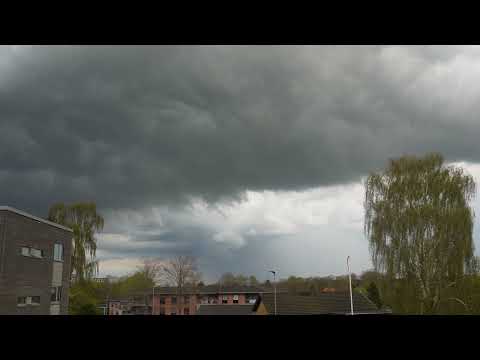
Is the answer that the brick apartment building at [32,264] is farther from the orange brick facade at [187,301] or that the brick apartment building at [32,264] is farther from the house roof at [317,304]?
the orange brick facade at [187,301]

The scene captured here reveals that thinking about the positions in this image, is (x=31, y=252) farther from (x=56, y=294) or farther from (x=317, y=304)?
(x=317, y=304)

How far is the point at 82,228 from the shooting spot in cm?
3216

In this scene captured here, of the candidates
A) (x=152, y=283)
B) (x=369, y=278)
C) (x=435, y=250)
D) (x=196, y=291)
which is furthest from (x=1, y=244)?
(x=196, y=291)

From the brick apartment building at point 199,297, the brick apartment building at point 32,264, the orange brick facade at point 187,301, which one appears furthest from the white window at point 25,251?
the orange brick facade at point 187,301

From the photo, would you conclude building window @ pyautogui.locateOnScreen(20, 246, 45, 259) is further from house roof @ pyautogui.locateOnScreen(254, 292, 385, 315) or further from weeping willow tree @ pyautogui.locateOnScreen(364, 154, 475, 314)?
weeping willow tree @ pyautogui.locateOnScreen(364, 154, 475, 314)

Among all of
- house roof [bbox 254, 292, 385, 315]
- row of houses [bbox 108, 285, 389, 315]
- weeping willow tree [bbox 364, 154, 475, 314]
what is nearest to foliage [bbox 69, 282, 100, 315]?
row of houses [bbox 108, 285, 389, 315]

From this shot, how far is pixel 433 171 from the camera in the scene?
22172mm

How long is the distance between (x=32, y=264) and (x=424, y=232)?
19022mm

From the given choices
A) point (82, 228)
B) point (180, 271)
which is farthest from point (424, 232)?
point (180, 271)

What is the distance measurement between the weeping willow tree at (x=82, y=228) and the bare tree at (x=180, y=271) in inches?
378

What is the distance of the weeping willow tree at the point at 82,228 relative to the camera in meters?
31.1
